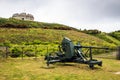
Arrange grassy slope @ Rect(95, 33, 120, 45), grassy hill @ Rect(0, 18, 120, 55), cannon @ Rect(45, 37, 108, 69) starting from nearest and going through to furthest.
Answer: cannon @ Rect(45, 37, 108, 69) < grassy hill @ Rect(0, 18, 120, 55) < grassy slope @ Rect(95, 33, 120, 45)

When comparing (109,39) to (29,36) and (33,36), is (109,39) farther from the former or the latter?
(29,36)

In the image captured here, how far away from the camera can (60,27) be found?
60156 mm

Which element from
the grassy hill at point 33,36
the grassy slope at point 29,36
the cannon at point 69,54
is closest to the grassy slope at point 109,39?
the grassy hill at point 33,36

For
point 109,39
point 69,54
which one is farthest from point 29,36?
point 69,54

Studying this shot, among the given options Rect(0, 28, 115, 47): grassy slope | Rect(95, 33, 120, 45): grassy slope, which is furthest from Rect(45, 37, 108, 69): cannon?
Rect(95, 33, 120, 45): grassy slope

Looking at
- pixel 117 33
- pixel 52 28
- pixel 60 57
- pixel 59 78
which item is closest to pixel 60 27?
pixel 52 28

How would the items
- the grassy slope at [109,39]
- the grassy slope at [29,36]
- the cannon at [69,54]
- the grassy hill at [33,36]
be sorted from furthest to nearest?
the grassy slope at [109,39] < the grassy slope at [29,36] < the grassy hill at [33,36] < the cannon at [69,54]

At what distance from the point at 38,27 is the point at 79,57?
3490 centimetres

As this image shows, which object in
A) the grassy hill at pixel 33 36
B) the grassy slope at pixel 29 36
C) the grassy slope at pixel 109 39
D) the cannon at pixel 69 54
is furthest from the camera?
the grassy slope at pixel 109 39

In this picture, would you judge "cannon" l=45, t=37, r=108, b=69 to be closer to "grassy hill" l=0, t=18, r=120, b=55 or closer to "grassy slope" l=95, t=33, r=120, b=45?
"grassy hill" l=0, t=18, r=120, b=55

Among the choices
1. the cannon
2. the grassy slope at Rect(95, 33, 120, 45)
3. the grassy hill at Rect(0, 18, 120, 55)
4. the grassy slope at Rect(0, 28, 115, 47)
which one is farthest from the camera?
the grassy slope at Rect(95, 33, 120, 45)

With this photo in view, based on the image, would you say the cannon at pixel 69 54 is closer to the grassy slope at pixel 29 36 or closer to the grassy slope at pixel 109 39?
the grassy slope at pixel 29 36

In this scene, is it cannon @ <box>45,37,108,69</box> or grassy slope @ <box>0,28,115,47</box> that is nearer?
cannon @ <box>45,37,108,69</box>

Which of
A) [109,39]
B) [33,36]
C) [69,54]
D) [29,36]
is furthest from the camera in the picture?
[109,39]
